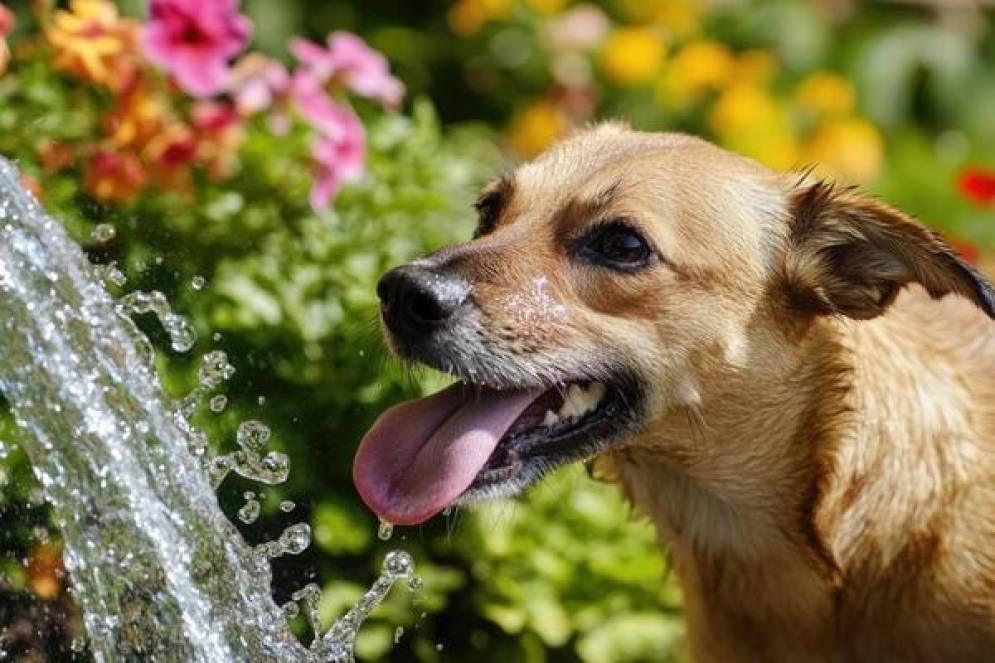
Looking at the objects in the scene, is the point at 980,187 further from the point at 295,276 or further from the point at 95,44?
the point at 95,44

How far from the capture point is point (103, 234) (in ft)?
13.8

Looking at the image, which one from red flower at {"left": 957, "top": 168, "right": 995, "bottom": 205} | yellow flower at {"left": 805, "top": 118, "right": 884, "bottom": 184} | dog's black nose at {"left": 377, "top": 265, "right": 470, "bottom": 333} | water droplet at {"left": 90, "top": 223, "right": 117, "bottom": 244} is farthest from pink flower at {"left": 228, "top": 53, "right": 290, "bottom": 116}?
yellow flower at {"left": 805, "top": 118, "right": 884, "bottom": 184}

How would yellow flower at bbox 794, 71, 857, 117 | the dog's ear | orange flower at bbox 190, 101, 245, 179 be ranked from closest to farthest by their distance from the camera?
the dog's ear → orange flower at bbox 190, 101, 245, 179 → yellow flower at bbox 794, 71, 857, 117

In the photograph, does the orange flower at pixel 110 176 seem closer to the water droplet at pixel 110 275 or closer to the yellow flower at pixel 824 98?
the water droplet at pixel 110 275

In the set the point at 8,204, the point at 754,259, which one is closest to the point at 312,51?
the point at 8,204

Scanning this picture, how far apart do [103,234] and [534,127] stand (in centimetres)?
354

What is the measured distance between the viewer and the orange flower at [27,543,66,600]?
13.1 ft

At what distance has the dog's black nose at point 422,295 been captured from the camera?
3482 millimetres

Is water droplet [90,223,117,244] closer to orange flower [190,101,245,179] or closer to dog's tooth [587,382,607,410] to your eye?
orange flower [190,101,245,179]

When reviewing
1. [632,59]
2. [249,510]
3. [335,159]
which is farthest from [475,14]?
[249,510]

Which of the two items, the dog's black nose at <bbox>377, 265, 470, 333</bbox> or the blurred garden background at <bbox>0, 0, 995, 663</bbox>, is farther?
the blurred garden background at <bbox>0, 0, 995, 663</bbox>

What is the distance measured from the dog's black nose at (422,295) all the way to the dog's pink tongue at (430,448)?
24 centimetres

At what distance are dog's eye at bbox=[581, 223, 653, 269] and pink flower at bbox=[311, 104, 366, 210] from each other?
1367mm

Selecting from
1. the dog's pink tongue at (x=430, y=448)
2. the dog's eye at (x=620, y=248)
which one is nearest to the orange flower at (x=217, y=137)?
the dog's pink tongue at (x=430, y=448)
